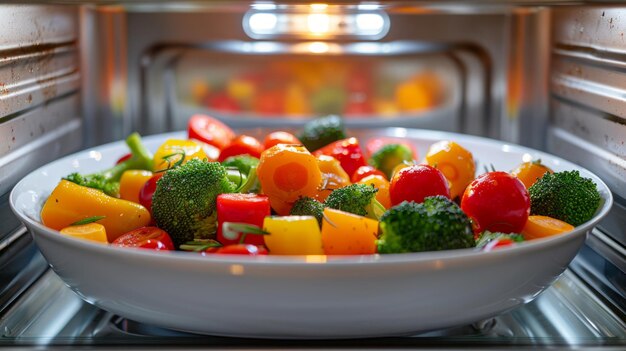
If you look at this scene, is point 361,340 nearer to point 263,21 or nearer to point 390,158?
point 390,158

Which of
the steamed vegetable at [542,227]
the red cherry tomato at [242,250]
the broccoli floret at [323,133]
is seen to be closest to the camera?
the red cherry tomato at [242,250]

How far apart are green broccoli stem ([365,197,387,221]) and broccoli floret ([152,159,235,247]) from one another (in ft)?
0.63

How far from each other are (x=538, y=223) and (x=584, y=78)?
1.25 feet

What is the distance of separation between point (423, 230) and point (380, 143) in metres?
0.60

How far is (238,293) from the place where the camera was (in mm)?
803

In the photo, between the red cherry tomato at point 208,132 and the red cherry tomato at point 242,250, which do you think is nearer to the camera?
the red cherry tomato at point 242,250

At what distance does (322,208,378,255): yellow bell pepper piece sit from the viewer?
2.99 ft

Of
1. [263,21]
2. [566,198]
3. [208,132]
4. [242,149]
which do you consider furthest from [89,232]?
[263,21]

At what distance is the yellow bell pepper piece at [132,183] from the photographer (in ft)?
4.02

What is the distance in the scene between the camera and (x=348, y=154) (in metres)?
1.28

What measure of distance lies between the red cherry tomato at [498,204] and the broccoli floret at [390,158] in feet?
0.98

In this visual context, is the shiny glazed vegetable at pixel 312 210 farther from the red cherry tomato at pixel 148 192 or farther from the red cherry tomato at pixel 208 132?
the red cherry tomato at pixel 208 132

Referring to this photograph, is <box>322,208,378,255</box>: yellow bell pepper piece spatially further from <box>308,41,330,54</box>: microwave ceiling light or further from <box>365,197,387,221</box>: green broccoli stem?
<box>308,41,330,54</box>: microwave ceiling light

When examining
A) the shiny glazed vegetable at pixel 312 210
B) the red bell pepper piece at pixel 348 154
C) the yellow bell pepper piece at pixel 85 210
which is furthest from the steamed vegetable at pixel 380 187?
the yellow bell pepper piece at pixel 85 210
